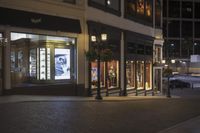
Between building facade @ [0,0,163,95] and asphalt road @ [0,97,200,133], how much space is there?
5.56 metres

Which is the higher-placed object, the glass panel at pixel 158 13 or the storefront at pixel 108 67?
the glass panel at pixel 158 13

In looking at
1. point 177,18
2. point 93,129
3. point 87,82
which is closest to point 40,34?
point 87,82

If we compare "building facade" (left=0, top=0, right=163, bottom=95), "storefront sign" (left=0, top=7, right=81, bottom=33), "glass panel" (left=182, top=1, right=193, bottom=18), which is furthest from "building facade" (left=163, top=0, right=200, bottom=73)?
"storefront sign" (left=0, top=7, right=81, bottom=33)

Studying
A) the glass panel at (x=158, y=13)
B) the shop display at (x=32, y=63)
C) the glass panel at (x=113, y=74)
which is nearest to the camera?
the shop display at (x=32, y=63)

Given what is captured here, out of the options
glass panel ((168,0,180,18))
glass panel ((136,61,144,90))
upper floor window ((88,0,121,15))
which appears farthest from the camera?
glass panel ((168,0,180,18))

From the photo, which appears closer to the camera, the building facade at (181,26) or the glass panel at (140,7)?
the glass panel at (140,7)

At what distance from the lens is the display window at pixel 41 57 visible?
26.6 m

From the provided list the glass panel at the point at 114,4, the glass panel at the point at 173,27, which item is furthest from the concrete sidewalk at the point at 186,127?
the glass panel at the point at 173,27

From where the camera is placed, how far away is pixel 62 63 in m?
30.1

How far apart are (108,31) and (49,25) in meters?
7.77

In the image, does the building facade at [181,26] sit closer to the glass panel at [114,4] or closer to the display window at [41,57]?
the glass panel at [114,4]

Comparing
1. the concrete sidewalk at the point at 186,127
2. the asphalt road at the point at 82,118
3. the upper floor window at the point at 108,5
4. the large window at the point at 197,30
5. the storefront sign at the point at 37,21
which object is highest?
the large window at the point at 197,30

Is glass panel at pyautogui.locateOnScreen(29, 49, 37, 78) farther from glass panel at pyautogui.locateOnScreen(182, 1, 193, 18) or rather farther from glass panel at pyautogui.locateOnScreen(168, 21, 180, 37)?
glass panel at pyautogui.locateOnScreen(182, 1, 193, 18)

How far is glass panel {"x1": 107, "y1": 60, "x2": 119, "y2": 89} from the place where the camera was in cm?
3616
